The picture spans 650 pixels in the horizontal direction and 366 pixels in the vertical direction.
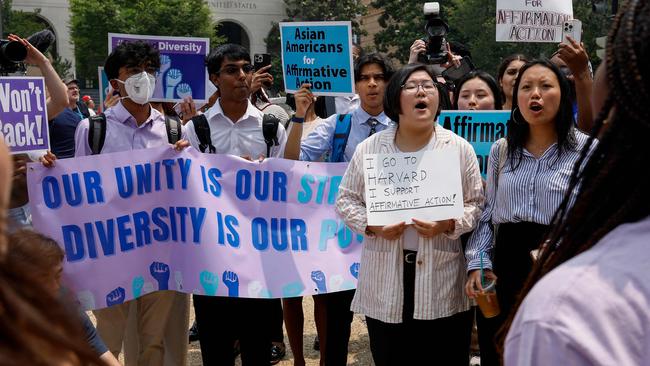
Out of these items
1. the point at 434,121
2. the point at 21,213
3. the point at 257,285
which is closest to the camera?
the point at 434,121

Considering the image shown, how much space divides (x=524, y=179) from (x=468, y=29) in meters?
37.3

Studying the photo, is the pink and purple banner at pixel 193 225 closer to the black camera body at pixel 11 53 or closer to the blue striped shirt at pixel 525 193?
the black camera body at pixel 11 53

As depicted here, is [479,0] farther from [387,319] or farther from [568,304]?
[568,304]

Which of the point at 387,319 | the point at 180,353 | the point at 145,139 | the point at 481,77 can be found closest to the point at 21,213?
the point at 145,139

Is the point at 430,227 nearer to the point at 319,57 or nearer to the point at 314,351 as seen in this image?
the point at 319,57

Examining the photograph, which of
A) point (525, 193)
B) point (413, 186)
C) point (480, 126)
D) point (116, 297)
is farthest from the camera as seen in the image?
point (480, 126)

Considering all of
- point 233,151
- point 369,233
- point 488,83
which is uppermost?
point 488,83

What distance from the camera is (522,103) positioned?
13.3 feet

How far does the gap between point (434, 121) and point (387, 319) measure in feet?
3.38

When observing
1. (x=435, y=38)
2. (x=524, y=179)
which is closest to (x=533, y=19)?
(x=435, y=38)

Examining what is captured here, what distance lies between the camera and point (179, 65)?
679cm

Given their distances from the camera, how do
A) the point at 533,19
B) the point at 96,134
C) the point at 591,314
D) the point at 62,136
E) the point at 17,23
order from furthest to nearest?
the point at 17,23
the point at 533,19
the point at 62,136
the point at 96,134
the point at 591,314

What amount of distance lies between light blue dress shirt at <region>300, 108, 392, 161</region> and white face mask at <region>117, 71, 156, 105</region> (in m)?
0.98

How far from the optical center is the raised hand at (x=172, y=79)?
6559 millimetres
